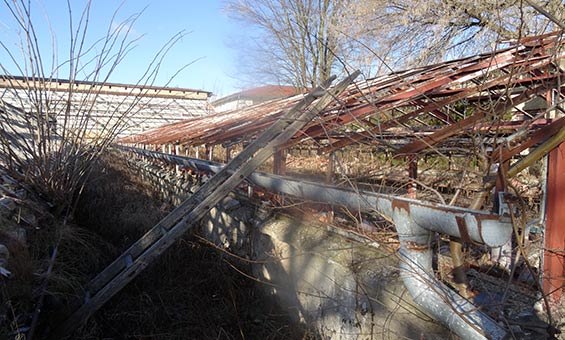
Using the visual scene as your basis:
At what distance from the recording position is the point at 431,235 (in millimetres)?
2238

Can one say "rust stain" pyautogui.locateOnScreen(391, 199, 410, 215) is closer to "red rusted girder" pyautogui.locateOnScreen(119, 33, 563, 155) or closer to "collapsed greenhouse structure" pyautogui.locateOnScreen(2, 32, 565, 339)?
"collapsed greenhouse structure" pyautogui.locateOnScreen(2, 32, 565, 339)

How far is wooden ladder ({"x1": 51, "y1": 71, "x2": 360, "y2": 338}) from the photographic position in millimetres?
3273

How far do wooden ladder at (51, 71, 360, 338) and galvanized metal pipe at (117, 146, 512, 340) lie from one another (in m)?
0.96

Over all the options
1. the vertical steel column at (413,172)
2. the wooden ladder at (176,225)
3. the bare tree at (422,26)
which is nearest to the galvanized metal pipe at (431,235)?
the wooden ladder at (176,225)

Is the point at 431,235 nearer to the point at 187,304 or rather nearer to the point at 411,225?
the point at 411,225

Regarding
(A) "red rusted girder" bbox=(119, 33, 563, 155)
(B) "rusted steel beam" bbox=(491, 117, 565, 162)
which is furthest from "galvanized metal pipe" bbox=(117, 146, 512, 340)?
(A) "red rusted girder" bbox=(119, 33, 563, 155)

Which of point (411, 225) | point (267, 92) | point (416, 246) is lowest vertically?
point (416, 246)

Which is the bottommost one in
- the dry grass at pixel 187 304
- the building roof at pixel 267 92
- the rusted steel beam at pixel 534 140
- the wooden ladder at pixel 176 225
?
the dry grass at pixel 187 304

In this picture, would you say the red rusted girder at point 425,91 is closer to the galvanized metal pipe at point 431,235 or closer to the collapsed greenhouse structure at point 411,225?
the collapsed greenhouse structure at point 411,225

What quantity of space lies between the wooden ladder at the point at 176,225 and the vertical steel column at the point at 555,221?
61.7 inches

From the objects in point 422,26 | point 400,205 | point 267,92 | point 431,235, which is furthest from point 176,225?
point 267,92

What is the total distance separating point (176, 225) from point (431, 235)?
6.84 ft

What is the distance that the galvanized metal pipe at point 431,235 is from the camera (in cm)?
182

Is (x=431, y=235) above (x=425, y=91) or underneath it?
underneath
